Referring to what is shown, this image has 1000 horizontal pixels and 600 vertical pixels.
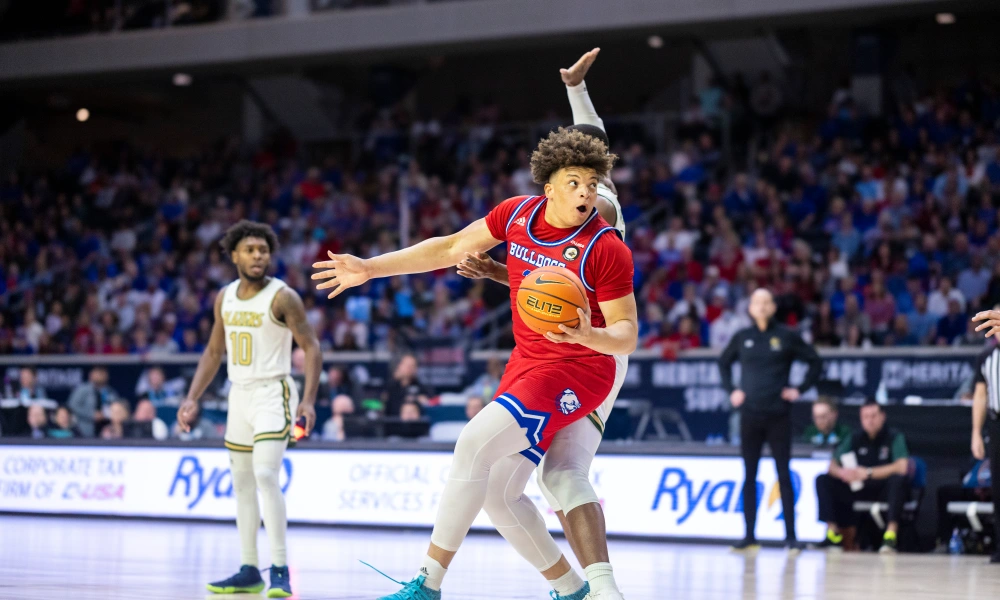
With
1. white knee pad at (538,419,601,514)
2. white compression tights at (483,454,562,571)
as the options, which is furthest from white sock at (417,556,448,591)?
white knee pad at (538,419,601,514)

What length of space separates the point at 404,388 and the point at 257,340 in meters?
6.93

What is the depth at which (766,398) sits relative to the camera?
37.1ft

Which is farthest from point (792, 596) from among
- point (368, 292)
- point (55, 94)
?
point (55, 94)

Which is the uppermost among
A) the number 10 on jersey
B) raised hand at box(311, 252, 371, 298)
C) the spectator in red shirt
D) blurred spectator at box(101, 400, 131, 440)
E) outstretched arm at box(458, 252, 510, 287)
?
the spectator in red shirt

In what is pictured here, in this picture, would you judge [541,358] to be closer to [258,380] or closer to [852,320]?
[258,380]

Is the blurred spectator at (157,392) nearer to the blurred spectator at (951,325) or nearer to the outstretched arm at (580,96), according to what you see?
the blurred spectator at (951,325)

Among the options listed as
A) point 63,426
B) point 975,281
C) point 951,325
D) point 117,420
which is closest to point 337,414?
point 117,420

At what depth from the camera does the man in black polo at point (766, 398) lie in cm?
1121

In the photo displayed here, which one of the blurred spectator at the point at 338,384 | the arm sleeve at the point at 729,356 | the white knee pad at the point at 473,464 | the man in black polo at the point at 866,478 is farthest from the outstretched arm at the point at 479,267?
the blurred spectator at the point at 338,384

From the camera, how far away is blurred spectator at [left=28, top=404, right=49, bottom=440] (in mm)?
15617

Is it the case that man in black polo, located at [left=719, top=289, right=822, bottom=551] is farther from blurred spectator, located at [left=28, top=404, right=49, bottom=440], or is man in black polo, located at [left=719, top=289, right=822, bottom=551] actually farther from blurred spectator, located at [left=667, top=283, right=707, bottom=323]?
blurred spectator, located at [left=28, top=404, right=49, bottom=440]

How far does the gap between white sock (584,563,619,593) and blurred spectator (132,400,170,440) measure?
1056 centimetres

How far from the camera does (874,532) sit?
11930mm

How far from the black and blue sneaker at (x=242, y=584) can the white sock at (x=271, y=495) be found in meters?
0.18
